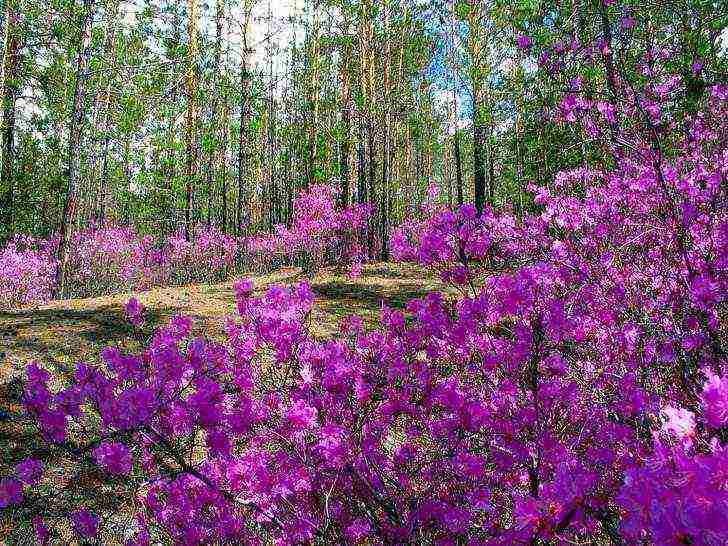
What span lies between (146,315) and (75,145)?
5664 mm

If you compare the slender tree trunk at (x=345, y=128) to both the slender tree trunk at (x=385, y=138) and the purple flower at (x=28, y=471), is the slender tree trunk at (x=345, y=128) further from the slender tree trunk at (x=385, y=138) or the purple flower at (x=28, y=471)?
the purple flower at (x=28, y=471)

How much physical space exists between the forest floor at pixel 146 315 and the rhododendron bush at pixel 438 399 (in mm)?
2123

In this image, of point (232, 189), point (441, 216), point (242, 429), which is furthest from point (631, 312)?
point (232, 189)

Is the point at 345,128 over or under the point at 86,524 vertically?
over

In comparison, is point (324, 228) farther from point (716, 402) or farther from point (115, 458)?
point (716, 402)

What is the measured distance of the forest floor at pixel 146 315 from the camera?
224 inches

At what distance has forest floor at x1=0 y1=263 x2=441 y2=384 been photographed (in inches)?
224

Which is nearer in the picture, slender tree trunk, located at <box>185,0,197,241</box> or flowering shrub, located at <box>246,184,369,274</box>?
flowering shrub, located at <box>246,184,369,274</box>

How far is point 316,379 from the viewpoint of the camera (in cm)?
228

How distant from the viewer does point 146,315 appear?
746cm

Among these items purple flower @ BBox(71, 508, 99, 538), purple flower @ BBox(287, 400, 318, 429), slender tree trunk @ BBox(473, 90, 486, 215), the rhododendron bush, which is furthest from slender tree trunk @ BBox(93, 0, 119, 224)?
purple flower @ BBox(287, 400, 318, 429)

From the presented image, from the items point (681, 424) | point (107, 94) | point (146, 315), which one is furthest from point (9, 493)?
point (107, 94)

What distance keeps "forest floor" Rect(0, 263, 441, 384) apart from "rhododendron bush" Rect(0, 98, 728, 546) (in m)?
2.12

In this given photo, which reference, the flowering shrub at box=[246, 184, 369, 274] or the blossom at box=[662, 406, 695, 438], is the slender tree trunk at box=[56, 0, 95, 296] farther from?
the blossom at box=[662, 406, 695, 438]
